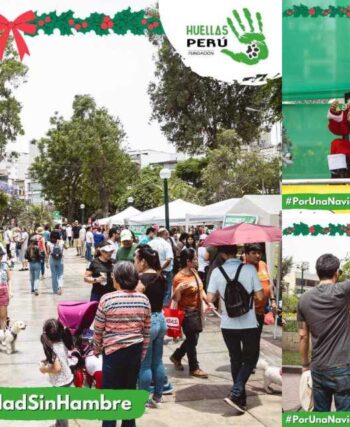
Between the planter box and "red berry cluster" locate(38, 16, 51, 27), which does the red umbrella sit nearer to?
the planter box

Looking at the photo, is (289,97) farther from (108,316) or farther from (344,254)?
(108,316)

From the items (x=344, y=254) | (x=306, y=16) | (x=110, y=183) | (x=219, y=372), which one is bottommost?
(x=219, y=372)

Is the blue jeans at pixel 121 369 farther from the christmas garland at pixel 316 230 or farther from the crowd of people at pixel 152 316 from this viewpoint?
the christmas garland at pixel 316 230

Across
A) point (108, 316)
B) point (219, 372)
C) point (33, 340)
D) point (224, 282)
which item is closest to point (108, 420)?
point (108, 316)

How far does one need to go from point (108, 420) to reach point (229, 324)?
1.53 m

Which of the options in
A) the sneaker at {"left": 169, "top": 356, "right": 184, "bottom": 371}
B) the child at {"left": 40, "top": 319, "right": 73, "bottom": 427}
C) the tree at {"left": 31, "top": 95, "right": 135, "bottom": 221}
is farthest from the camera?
the sneaker at {"left": 169, "top": 356, "right": 184, "bottom": 371}

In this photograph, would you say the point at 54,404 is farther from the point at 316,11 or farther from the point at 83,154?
the point at 316,11

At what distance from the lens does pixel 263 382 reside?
5.41 m

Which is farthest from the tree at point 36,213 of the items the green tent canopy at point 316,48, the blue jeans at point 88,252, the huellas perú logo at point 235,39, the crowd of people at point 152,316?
the blue jeans at point 88,252

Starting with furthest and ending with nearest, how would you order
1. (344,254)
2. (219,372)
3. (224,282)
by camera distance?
1. (219,372)
2. (224,282)
3. (344,254)

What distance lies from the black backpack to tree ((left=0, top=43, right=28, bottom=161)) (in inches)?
72.7

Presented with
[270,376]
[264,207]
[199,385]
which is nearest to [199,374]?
[199,385]

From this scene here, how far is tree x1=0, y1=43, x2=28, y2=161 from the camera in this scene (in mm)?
3396

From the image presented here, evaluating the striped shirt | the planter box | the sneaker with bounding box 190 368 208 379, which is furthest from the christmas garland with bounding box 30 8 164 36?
the sneaker with bounding box 190 368 208 379
